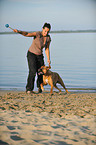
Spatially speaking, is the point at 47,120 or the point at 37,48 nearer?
the point at 47,120

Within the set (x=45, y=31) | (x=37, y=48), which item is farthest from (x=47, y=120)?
(x=45, y=31)

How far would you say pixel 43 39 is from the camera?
8211 mm

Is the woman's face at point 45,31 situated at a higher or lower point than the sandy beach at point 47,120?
higher

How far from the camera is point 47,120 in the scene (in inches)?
223

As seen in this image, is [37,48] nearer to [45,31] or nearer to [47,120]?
[45,31]

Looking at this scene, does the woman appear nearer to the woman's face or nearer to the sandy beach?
the woman's face

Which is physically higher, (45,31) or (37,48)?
(45,31)

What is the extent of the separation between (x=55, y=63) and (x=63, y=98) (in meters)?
8.54

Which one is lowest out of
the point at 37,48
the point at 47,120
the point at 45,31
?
the point at 47,120

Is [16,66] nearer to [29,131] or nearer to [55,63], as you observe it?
[55,63]

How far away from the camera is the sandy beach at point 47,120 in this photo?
187 inches

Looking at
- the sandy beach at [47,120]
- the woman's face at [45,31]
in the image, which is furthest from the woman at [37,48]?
the sandy beach at [47,120]

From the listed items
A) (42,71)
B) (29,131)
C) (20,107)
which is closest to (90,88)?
(42,71)

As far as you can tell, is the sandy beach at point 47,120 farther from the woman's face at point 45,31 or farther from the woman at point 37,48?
the woman's face at point 45,31
